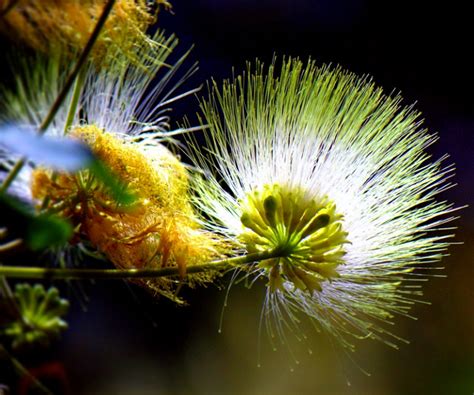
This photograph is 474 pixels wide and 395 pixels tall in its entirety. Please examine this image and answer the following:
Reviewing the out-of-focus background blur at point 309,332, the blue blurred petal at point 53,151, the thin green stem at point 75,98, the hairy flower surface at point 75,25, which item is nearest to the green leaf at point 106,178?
the blue blurred petal at point 53,151

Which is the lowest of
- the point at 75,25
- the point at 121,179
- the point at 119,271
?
the point at 119,271

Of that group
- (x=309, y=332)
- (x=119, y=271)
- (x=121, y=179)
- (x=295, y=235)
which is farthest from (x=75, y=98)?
(x=309, y=332)

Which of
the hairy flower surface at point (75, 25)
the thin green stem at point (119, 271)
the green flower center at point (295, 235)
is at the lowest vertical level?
the thin green stem at point (119, 271)

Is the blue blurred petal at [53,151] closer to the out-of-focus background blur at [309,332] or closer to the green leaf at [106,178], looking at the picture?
the green leaf at [106,178]

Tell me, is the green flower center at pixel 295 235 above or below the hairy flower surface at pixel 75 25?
below

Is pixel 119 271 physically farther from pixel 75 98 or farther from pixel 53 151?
pixel 53 151

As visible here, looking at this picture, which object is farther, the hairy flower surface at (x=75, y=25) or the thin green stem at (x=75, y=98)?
the thin green stem at (x=75, y=98)

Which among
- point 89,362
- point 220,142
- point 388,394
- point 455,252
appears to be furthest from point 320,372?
point 220,142
